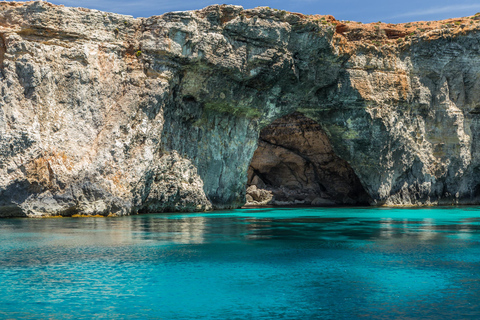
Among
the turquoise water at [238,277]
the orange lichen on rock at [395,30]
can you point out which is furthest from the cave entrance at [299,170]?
the turquoise water at [238,277]

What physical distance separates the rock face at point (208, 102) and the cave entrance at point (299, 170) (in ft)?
5.00

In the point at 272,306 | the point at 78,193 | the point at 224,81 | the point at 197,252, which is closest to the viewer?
the point at 272,306

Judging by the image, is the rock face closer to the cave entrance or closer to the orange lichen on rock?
the orange lichen on rock

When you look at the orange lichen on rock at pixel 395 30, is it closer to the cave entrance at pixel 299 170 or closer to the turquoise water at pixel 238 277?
the cave entrance at pixel 299 170

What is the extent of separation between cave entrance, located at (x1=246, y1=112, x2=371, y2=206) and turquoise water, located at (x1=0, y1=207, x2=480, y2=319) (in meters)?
33.3

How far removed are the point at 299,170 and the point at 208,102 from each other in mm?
20649

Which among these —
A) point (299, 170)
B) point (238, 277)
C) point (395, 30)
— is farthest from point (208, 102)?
point (238, 277)

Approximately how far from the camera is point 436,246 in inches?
554

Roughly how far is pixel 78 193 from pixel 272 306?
21088 millimetres

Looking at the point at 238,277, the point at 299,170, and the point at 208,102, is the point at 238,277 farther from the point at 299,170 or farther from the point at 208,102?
the point at 299,170

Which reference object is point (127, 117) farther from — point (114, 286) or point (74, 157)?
point (114, 286)

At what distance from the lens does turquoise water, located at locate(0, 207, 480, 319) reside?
7477mm

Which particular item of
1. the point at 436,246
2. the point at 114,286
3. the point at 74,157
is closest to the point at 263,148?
the point at 74,157

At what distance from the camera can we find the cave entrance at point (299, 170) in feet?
162
